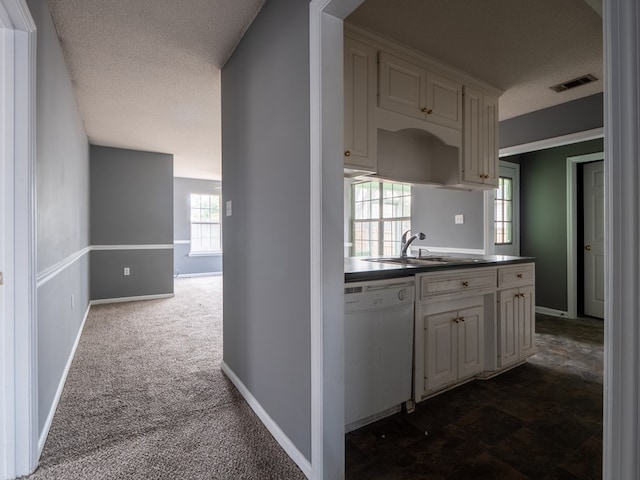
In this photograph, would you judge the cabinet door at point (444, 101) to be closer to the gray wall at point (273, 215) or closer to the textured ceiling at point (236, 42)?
the textured ceiling at point (236, 42)

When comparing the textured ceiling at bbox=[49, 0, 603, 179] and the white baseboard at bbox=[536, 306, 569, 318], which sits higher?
the textured ceiling at bbox=[49, 0, 603, 179]

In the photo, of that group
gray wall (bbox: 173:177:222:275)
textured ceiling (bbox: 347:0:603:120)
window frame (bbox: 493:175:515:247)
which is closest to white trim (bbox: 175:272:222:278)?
gray wall (bbox: 173:177:222:275)

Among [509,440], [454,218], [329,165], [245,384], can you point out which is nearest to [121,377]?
[245,384]

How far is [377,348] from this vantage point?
189 cm

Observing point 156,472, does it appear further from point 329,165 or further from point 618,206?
point 618,206

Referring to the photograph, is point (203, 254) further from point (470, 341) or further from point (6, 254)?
point (470, 341)

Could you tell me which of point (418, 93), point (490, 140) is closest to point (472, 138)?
point (490, 140)

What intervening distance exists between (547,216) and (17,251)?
5.46 m

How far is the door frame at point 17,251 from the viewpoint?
1507mm

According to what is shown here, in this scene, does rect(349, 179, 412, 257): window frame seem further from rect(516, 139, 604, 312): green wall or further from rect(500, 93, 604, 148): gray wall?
rect(516, 139, 604, 312): green wall

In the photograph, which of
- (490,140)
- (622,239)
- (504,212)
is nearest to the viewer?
(622,239)

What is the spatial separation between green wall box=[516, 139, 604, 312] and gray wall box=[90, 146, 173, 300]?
18.0 feet

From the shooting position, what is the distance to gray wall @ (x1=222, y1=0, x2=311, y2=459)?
1595 millimetres

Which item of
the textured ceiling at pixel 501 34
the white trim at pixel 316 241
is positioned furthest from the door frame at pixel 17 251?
the textured ceiling at pixel 501 34
